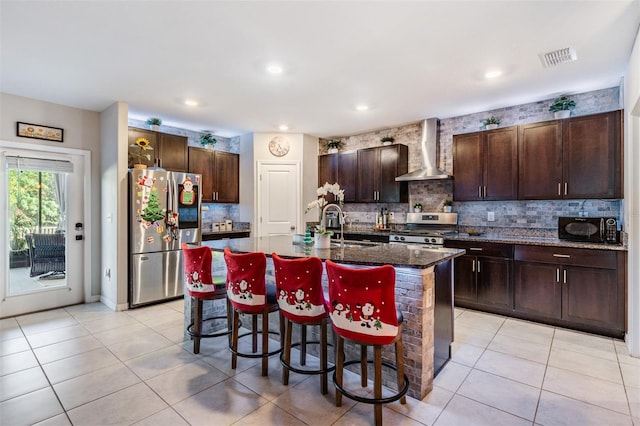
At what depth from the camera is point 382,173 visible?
5.23 meters

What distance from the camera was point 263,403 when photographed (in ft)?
6.84

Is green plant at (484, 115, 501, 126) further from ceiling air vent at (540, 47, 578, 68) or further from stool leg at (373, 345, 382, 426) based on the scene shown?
stool leg at (373, 345, 382, 426)

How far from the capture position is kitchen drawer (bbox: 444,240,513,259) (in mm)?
3721

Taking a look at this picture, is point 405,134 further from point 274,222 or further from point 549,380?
point 549,380

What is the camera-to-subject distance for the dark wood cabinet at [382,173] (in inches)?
201

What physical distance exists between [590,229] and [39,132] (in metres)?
6.66

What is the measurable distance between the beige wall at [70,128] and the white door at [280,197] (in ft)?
8.01

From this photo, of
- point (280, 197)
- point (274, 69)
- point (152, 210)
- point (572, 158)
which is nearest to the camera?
point (274, 69)

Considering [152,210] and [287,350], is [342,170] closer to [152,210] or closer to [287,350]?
[152,210]

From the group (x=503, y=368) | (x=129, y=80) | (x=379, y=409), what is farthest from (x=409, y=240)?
(x=129, y=80)

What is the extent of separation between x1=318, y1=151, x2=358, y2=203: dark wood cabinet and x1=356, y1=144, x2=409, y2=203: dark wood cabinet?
0.10 metres

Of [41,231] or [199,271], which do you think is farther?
[41,231]

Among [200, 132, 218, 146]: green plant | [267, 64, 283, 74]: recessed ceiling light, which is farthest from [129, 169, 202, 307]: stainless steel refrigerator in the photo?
[267, 64, 283, 74]: recessed ceiling light

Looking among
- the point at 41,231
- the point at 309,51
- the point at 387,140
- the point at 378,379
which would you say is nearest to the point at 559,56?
the point at 309,51
